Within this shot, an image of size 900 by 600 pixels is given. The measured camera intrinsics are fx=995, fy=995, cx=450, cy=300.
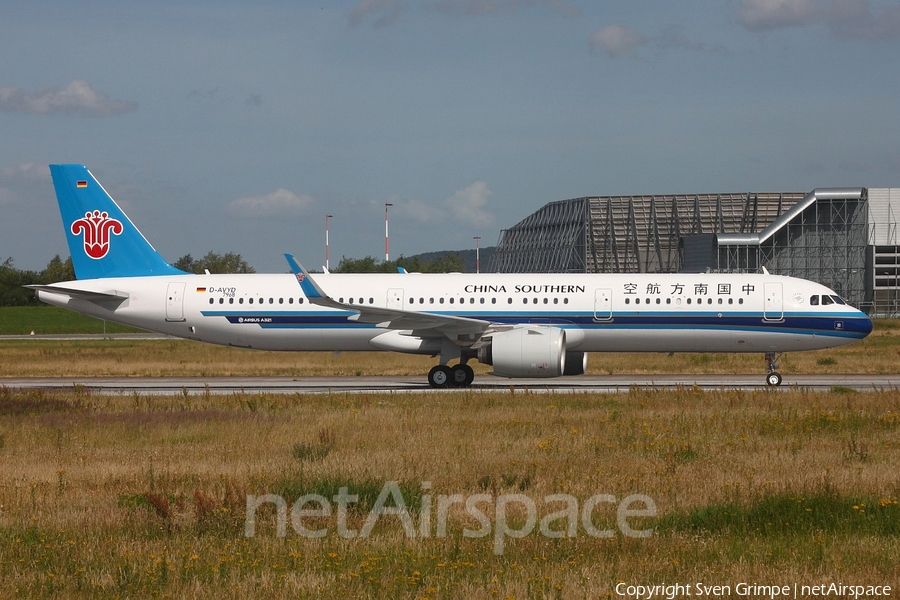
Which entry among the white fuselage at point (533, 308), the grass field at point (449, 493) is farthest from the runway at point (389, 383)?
the grass field at point (449, 493)

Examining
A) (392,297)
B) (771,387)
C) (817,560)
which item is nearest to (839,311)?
(771,387)

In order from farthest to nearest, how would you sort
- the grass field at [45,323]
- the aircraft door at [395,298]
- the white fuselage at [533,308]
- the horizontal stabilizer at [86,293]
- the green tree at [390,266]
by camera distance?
1. the green tree at [390,266]
2. the grass field at [45,323]
3. the horizontal stabilizer at [86,293]
4. the aircraft door at [395,298]
5. the white fuselage at [533,308]

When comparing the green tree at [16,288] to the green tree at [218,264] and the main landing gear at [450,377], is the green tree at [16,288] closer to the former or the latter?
the green tree at [218,264]

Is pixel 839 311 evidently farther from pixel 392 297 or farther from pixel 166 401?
pixel 166 401

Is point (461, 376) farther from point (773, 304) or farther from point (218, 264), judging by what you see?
point (218, 264)

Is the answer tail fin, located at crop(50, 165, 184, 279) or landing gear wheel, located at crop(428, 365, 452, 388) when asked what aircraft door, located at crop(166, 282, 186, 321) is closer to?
tail fin, located at crop(50, 165, 184, 279)

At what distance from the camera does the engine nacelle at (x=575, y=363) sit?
27.5m

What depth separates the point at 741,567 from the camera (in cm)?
812

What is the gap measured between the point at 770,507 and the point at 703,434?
607cm

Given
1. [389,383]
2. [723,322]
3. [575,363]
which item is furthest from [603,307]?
[389,383]

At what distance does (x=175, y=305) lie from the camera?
29.5 metres

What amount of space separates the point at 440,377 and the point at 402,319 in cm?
208

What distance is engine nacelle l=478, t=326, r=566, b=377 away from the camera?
24.8 meters

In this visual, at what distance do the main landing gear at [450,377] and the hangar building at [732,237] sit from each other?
55272 mm
